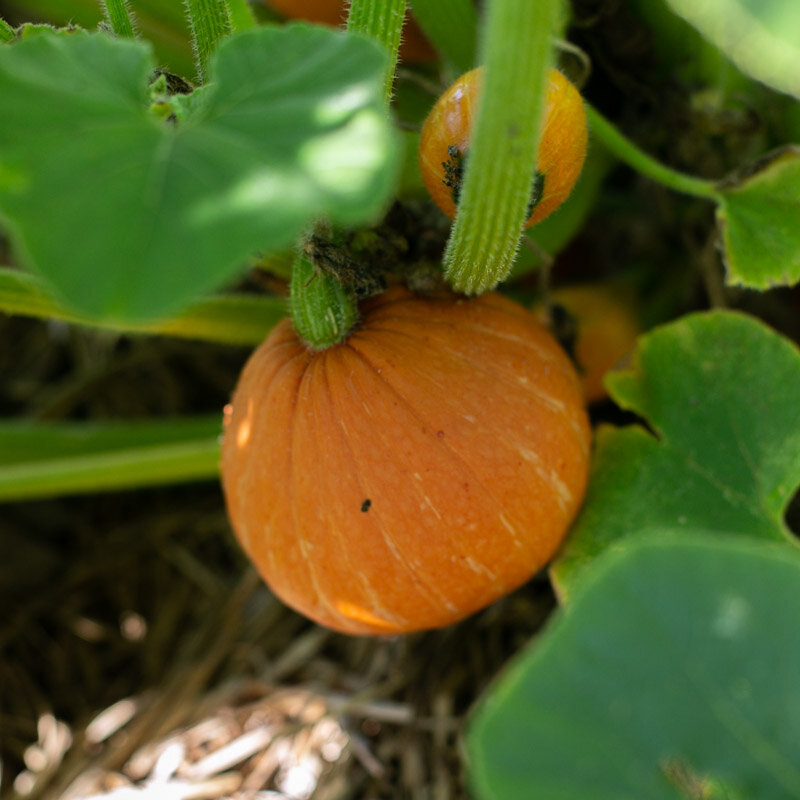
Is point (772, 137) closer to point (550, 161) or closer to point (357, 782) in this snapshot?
point (550, 161)

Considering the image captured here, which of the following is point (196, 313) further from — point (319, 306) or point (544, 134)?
point (544, 134)

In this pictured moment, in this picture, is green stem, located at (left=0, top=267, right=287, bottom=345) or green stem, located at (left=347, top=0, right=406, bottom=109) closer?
green stem, located at (left=347, top=0, right=406, bottom=109)

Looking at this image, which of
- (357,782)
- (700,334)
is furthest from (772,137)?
(357,782)

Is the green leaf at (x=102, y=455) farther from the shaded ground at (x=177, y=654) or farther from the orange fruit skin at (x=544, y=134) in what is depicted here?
the orange fruit skin at (x=544, y=134)

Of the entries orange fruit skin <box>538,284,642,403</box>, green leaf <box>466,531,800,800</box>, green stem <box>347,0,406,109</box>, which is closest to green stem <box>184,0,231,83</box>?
green stem <box>347,0,406,109</box>

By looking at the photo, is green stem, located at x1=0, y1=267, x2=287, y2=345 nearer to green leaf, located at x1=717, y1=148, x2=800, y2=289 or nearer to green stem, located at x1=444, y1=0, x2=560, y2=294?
green stem, located at x1=444, y1=0, x2=560, y2=294

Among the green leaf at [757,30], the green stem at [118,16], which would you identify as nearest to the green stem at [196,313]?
the green stem at [118,16]

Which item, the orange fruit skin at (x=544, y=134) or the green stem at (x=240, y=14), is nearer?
the orange fruit skin at (x=544, y=134)
